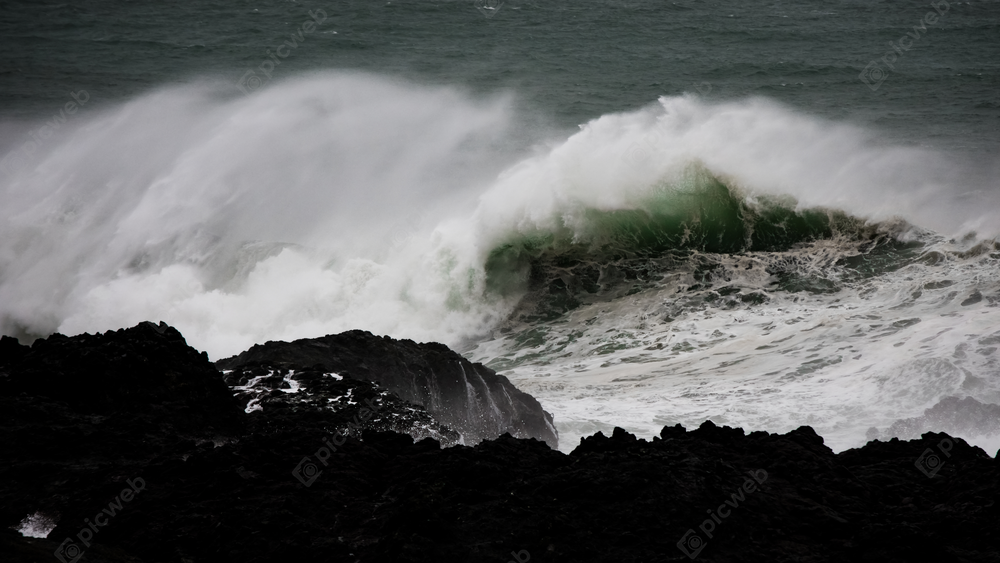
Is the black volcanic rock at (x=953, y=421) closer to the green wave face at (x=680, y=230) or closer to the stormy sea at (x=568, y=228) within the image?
the stormy sea at (x=568, y=228)

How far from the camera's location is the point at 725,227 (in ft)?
61.6

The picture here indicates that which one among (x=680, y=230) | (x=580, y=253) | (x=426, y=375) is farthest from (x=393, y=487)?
(x=680, y=230)

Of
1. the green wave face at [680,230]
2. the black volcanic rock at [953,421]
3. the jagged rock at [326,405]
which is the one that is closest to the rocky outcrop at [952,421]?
the black volcanic rock at [953,421]

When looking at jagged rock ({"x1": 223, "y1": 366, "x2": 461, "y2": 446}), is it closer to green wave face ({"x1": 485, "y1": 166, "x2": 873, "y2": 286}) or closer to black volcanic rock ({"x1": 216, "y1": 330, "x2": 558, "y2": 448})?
black volcanic rock ({"x1": 216, "y1": 330, "x2": 558, "y2": 448})

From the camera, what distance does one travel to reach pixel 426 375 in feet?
31.2

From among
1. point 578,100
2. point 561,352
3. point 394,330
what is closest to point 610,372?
point 561,352

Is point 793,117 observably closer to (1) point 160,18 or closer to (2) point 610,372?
(2) point 610,372

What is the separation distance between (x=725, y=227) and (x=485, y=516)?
14563 mm

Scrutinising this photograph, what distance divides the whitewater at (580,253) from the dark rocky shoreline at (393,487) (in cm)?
518

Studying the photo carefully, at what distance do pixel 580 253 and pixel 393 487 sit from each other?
42.7ft

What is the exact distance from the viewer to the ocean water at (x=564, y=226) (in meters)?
13.4

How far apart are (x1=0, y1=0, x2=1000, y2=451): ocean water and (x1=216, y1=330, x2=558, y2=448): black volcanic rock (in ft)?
3.92

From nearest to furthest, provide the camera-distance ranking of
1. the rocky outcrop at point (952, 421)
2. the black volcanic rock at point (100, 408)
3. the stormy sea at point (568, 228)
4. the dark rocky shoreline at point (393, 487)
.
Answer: the dark rocky shoreline at point (393, 487)
the black volcanic rock at point (100, 408)
the rocky outcrop at point (952, 421)
the stormy sea at point (568, 228)

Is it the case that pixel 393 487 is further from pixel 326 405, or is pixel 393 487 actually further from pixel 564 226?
pixel 564 226
